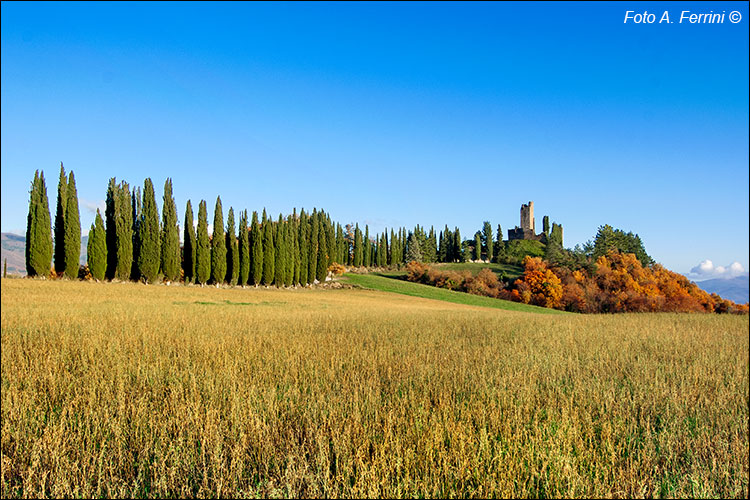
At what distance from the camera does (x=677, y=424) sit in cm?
463

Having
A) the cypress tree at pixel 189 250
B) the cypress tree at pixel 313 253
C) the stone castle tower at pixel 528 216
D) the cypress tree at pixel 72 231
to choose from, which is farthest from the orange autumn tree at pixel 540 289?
the stone castle tower at pixel 528 216

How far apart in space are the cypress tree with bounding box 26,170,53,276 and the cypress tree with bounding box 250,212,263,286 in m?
17.8

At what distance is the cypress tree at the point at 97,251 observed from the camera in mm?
34688

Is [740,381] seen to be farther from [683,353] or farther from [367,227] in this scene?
[367,227]

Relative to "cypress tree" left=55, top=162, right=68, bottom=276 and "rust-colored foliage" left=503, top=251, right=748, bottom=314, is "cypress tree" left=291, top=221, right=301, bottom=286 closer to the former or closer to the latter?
"cypress tree" left=55, top=162, right=68, bottom=276

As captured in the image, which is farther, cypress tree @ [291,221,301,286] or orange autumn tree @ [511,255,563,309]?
cypress tree @ [291,221,301,286]

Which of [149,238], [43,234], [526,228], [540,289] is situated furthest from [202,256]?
[526,228]

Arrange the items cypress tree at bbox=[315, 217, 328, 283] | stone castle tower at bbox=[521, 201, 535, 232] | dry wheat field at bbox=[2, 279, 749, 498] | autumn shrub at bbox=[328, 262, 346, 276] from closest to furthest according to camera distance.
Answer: dry wheat field at bbox=[2, 279, 749, 498] → cypress tree at bbox=[315, 217, 328, 283] → autumn shrub at bbox=[328, 262, 346, 276] → stone castle tower at bbox=[521, 201, 535, 232]

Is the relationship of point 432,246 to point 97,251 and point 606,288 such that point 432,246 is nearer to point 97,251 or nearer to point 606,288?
point 606,288

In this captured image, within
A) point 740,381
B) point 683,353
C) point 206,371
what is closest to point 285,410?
point 206,371

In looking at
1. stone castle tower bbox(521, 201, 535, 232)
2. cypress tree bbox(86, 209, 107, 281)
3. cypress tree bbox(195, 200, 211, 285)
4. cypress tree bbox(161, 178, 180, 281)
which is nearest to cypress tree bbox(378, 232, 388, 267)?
cypress tree bbox(195, 200, 211, 285)

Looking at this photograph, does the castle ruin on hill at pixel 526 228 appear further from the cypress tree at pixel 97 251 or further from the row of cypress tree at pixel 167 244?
the cypress tree at pixel 97 251

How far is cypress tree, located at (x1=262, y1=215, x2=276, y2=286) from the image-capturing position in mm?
47375

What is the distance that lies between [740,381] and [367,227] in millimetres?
71314
